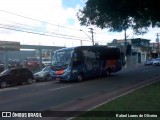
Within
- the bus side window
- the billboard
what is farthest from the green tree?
the billboard

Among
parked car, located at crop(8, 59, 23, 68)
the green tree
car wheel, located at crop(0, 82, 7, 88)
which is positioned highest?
the green tree

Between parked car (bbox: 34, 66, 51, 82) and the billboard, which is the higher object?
the billboard

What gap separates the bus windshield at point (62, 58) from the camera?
87.0ft

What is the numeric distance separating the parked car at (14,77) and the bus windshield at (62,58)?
299 cm

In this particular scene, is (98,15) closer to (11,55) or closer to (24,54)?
(11,55)

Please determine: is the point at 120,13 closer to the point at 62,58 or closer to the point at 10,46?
the point at 62,58

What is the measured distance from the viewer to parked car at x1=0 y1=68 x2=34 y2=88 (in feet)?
85.4

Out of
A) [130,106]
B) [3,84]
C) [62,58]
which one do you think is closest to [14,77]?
[3,84]

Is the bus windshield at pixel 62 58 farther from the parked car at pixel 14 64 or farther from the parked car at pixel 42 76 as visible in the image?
the parked car at pixel 14 64

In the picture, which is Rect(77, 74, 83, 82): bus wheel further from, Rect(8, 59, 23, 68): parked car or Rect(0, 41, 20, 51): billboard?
Rect(8, 59, 23, 68): parked car

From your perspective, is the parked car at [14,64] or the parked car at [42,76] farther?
the parked car at [14,64]

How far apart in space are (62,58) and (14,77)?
14.6 feet

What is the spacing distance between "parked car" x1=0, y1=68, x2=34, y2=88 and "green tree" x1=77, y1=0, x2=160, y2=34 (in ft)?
22.7

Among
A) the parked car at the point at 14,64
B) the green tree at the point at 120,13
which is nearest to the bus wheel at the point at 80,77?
the green tree at the point at 120,13
